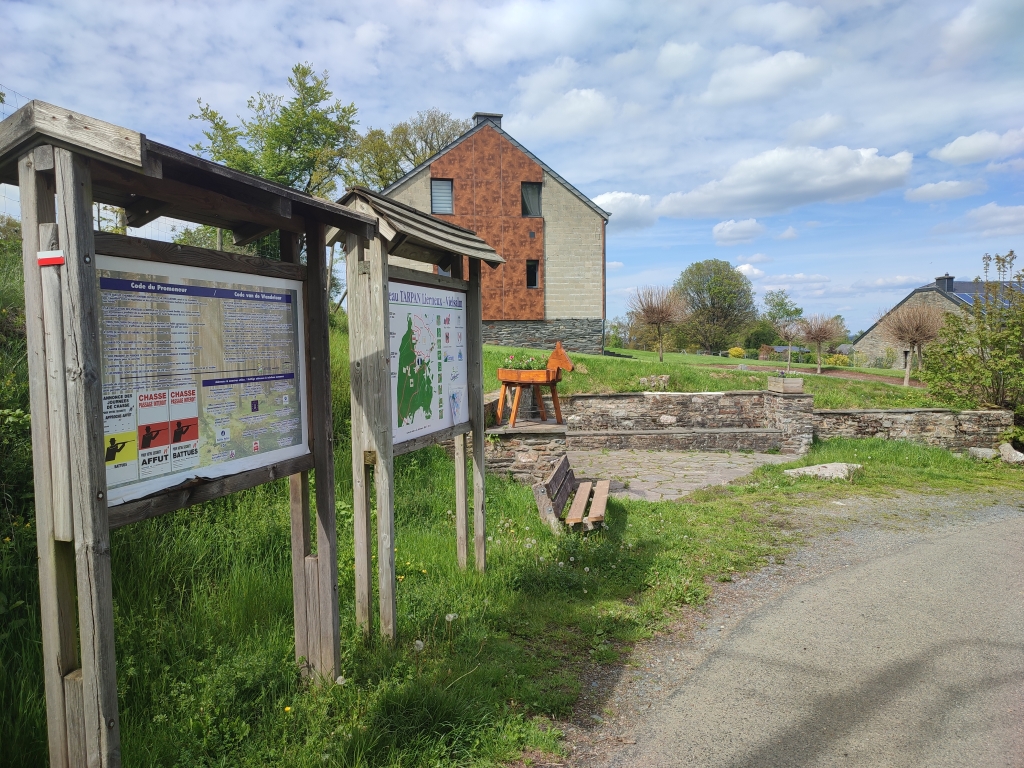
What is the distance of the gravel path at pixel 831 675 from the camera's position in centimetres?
324

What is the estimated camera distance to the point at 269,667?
3.35m

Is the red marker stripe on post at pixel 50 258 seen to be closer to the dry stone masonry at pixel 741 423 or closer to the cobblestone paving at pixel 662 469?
the cobblestone paving at pixel 662 469

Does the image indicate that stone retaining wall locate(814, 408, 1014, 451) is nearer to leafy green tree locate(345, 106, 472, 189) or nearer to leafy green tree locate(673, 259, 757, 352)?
leafy green tree locate(345, 106, 472, 189)

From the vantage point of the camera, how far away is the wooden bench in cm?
634

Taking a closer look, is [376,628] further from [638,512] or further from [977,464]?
[977,464]

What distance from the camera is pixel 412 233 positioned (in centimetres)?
404

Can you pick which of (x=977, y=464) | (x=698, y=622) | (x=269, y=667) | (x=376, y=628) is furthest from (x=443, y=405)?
(x=977, y=464)

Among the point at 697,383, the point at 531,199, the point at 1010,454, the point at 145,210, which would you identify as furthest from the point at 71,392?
the point at 531,199

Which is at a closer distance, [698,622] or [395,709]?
[395,709]

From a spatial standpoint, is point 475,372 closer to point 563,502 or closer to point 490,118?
point 563,502

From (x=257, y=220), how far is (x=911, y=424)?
580 inches

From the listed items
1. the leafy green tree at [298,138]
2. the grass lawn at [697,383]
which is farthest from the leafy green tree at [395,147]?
the grass lawn at [697,383]

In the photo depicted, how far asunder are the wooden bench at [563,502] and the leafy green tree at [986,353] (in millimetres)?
11144

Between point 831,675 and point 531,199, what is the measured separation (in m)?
27.0
